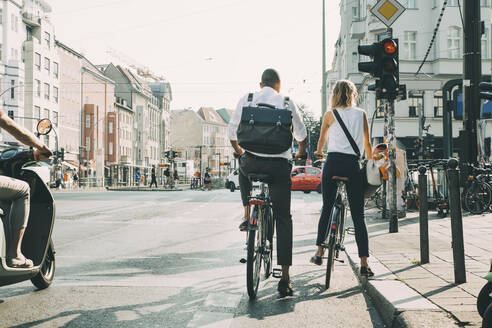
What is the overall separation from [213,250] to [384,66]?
3816 millimetres

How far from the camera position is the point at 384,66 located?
907 centimetres

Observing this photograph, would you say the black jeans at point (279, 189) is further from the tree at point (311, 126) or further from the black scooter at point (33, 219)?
the tree at point (311, 126)

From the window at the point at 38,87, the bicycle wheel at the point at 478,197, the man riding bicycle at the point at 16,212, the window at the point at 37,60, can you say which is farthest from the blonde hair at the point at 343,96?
the window at the point at 37,60

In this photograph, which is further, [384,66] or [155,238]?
[155,238]

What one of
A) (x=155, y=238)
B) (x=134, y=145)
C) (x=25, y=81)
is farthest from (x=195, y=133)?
(x=155, y=238)

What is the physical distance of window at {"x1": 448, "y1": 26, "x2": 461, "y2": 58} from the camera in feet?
127

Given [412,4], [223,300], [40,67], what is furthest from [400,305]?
[40,67]

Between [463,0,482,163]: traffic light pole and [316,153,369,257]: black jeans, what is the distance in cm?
525

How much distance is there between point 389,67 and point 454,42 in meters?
32.6

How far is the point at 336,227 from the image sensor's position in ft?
18.4

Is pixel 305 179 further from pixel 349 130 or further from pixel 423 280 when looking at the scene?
pixel 423 280

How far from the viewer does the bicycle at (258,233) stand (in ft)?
15.8

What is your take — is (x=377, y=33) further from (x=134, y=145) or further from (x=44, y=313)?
(x=134, y=145)

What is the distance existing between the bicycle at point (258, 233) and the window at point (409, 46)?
3674 cm
